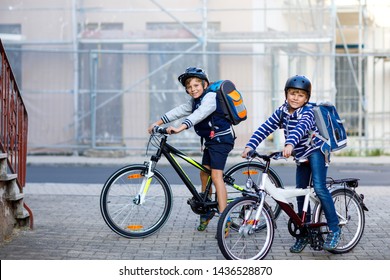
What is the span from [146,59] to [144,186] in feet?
39.9

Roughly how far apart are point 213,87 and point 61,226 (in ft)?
7.16

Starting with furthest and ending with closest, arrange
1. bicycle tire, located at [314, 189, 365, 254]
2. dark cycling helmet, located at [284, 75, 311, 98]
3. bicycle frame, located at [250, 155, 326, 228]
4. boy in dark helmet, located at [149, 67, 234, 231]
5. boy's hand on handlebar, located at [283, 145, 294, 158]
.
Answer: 1. boy in dark helmet, located at [149, 67, 234, 231]
2. bicycle tire, located at [314, 189, 365, 254]
3. dark cycling helmet, located at [284, 75, 311, 98]
4. bicycle frame, located at [250, 155, 326, 228]
5. boy's hand on handlebar, located at [283, 145, 294, 158]

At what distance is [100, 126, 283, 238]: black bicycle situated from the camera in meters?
8.06

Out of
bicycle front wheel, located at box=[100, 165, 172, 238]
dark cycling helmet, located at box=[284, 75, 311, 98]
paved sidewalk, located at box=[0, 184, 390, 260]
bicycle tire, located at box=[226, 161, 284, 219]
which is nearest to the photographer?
dark cycling helmet, located at box=[284, 75, 311, 98]

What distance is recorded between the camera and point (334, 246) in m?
7.35

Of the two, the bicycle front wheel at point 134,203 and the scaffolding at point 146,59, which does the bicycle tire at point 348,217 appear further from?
the scaffolding at point 146,59

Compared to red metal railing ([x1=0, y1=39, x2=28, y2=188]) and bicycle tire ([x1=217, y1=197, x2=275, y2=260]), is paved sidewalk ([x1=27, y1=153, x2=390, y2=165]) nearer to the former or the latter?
red metal railing ([x1=0, y1=39, x2=28, y2=188])

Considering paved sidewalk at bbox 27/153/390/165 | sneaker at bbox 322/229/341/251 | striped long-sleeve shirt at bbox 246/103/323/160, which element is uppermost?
striped long-sleeve shirt at bbox 246/103/323/160

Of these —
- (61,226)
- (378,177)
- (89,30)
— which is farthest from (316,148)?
(89,30)

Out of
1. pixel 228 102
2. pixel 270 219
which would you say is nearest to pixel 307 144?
pixel 270 219

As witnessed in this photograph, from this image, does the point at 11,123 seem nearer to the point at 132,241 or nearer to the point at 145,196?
the point at 145,196

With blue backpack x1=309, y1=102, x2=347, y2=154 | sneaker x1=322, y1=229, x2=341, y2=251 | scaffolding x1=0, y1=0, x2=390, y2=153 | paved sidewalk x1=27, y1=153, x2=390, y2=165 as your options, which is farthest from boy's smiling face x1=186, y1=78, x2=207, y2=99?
scaffolding x1=0, y1=0, x2=390, y2=153

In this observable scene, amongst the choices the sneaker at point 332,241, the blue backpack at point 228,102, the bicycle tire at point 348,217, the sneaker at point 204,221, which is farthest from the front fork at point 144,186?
the sneaker at point 332,241

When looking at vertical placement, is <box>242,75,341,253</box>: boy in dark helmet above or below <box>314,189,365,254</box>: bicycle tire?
above
